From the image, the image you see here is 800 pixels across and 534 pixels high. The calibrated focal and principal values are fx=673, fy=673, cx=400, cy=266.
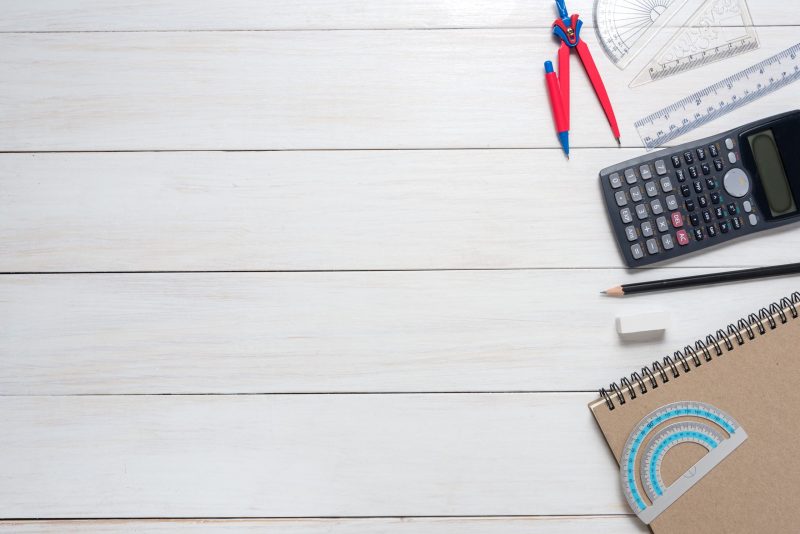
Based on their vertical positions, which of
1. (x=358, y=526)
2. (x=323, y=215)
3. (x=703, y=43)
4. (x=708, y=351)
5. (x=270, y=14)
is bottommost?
(x=358, y=526)

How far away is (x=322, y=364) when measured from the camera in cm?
75

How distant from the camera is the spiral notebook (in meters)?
0.71

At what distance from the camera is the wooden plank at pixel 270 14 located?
785 mm

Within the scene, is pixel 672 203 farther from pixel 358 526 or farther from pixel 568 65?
pixel 358 526

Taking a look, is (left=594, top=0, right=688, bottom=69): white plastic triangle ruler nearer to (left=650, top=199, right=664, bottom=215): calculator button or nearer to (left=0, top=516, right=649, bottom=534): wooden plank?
(left=650, top=199, right=664, bottom=215): calculator button

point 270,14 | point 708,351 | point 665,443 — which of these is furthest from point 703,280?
point 270,14

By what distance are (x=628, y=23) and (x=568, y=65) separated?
0.28 feet

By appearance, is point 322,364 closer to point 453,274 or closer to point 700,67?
point 453,274

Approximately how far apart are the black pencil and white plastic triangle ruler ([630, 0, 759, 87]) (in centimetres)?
23

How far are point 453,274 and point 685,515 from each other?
353 millimetres

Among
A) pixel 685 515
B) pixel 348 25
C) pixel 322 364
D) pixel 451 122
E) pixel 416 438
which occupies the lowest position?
pixel 685 515

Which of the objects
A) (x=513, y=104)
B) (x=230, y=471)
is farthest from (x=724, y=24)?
(x=230, y=471)

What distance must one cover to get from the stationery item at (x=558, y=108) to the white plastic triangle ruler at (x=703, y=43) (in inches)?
3.6

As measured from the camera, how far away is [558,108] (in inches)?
29.8
